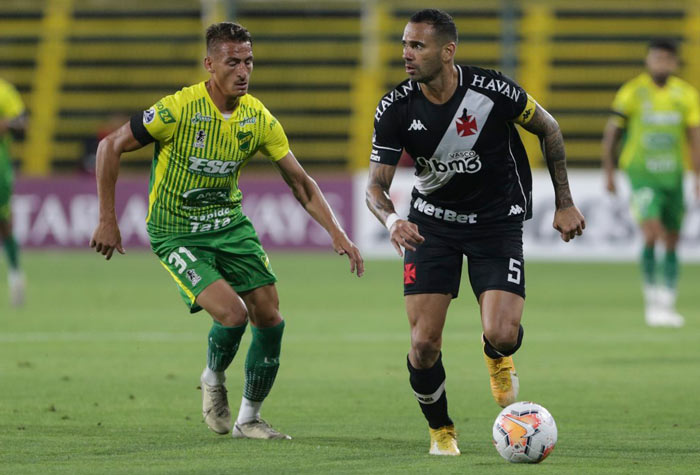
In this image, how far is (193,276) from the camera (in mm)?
6992

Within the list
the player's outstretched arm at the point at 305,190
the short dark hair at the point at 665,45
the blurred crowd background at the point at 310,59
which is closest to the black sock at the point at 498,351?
the player's outstretched arm at the point at 305,190

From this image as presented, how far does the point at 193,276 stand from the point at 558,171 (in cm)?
201

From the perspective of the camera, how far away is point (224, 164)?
23.2ft

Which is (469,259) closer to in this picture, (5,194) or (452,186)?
(452,186)

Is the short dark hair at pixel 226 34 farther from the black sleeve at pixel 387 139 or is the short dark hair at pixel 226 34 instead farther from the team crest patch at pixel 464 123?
the team crest patch at pixel 464 123

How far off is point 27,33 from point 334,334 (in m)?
16.7

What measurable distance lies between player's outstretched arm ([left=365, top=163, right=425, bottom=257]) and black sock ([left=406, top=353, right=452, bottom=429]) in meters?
0.65

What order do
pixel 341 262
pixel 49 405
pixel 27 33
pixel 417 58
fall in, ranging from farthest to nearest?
pixel 27 33 < pixel 341 262 < pixel 49 405 < pixel 417 58

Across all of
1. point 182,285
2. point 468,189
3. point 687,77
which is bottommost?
point 182,285

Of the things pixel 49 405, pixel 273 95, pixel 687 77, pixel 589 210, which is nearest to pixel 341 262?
pixel 589 210

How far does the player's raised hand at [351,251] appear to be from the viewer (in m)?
6.75

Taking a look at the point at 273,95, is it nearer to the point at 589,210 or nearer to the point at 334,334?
the point at 589,210

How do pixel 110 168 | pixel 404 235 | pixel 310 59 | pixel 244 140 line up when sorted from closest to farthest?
1. pixel 404 235
2. pixel 110 168
3. pixel 244 140
4. pixel 310 59

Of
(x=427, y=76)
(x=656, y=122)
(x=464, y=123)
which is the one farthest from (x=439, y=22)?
(x=656, y=122)
